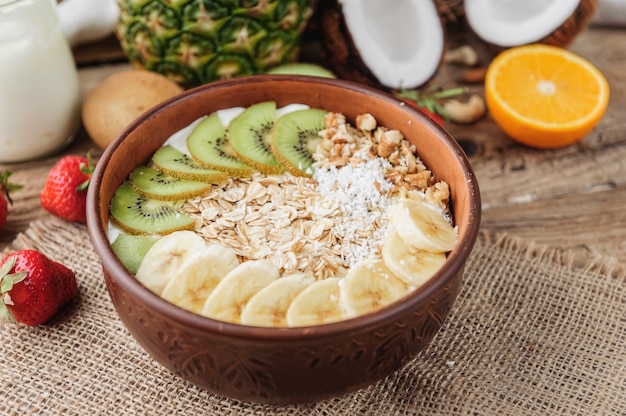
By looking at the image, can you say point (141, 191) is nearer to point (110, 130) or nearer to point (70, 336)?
point (70, 336)

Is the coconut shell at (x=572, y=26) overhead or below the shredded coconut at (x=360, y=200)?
below

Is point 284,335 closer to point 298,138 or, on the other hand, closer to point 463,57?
point 298,138

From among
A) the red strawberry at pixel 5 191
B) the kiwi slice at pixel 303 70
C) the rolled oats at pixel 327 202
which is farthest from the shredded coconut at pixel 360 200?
the red strawberry at pixel 5 191

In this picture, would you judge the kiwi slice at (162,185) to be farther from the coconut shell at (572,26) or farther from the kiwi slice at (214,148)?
the coconut shell at (572,26)

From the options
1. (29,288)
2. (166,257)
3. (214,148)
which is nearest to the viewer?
(166,257)

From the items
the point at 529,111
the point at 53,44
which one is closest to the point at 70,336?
the point at 53,44

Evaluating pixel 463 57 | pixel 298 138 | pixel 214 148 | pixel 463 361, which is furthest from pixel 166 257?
pixel 463 57
